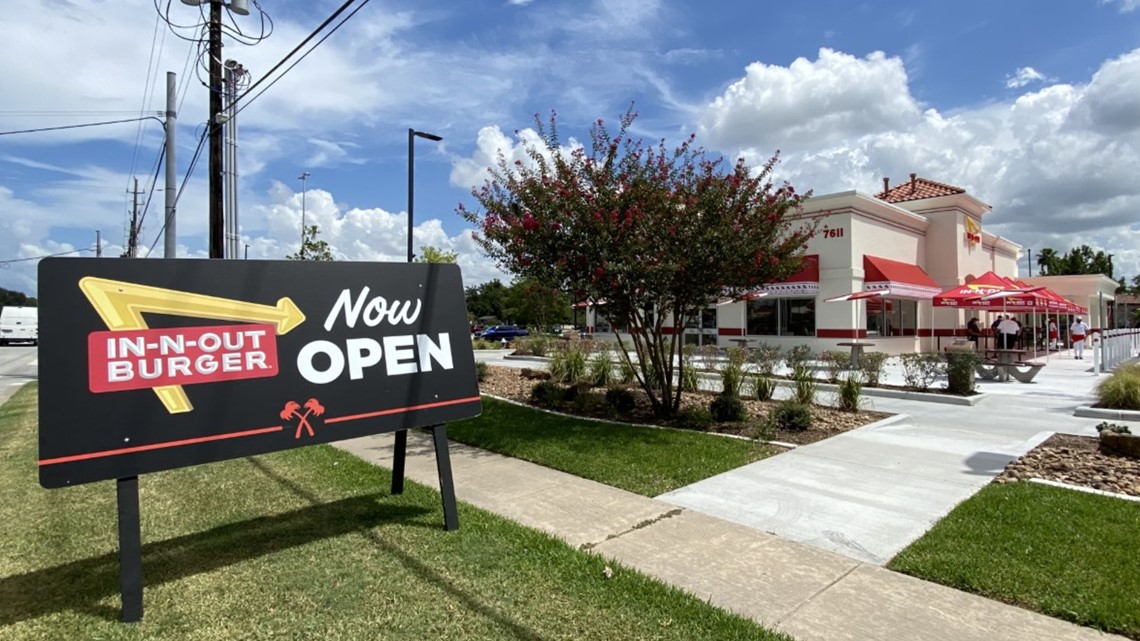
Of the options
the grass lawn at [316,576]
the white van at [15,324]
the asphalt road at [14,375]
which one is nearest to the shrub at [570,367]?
the grass lawn at [316,576]

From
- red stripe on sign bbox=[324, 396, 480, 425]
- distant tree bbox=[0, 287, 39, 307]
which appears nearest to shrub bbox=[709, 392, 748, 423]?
red stripe on sign bbox=[324, 396, 480, 425]

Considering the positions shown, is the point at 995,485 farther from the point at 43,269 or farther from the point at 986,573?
the point at 43,269

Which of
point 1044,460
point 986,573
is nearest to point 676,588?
point 986,573

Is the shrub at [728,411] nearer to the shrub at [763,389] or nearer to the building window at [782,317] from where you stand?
the shrub at [763,389]

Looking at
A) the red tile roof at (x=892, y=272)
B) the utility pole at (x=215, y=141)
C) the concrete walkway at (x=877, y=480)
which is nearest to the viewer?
the concrete walkway at (x=877, y=480)

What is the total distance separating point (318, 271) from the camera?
4.57 metres

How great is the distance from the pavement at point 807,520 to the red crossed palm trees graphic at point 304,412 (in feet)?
6.03

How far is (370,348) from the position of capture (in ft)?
15.2

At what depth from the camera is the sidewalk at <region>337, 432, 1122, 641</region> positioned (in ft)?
11.2

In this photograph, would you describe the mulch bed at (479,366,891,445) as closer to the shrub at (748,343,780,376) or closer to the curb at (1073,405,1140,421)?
the shrub at (748,343,780,376)

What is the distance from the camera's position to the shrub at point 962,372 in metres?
12.1

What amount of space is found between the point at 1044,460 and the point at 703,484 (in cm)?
396

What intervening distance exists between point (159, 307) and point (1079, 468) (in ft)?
27.4

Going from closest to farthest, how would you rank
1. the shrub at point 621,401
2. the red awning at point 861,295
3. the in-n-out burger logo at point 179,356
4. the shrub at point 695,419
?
the in-n-out burger logo at point 179,356
the shrub at point 695,419
the shrub at point 621,401
the red awning at point 861,295
